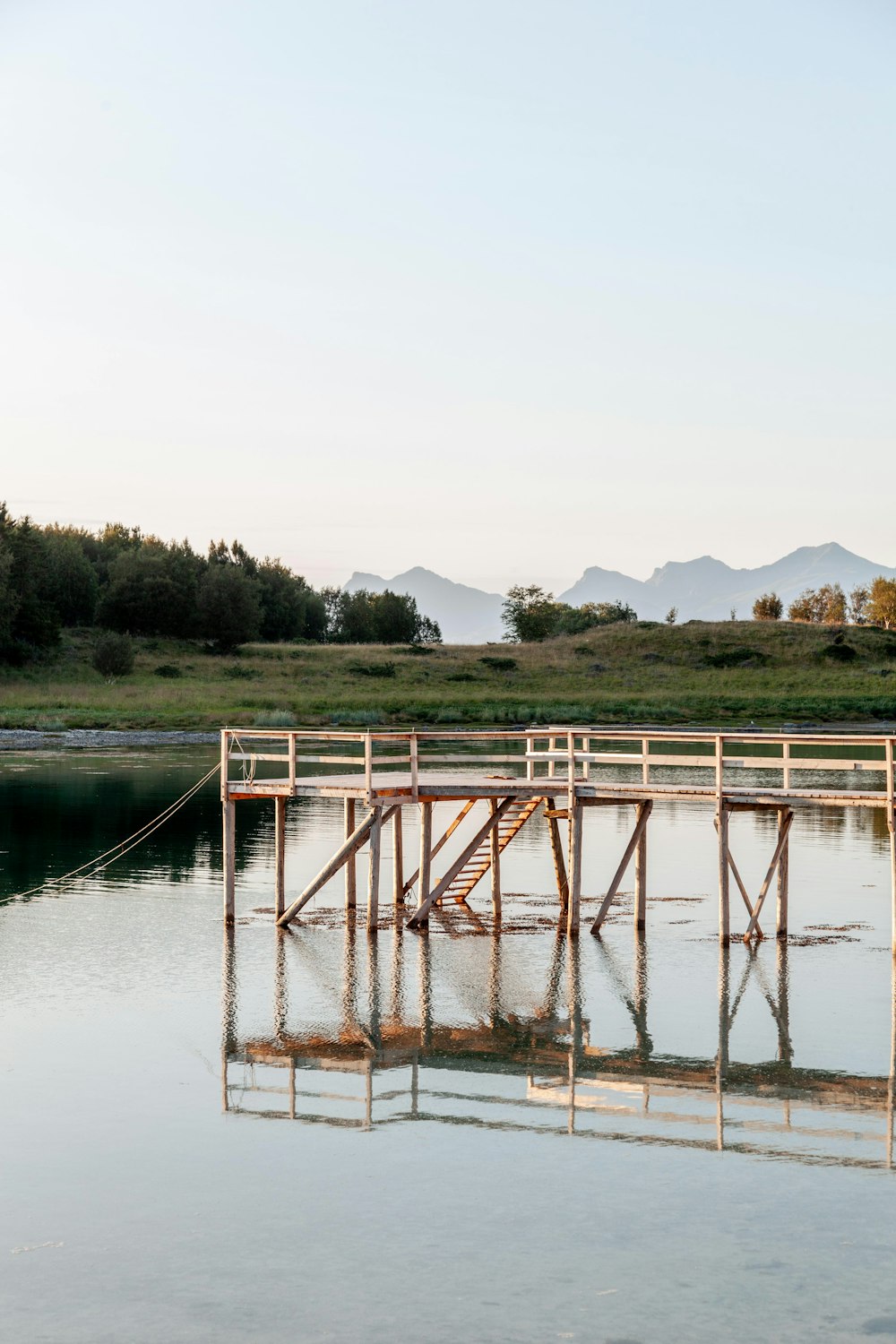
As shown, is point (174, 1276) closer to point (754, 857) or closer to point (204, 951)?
point (204, 951)

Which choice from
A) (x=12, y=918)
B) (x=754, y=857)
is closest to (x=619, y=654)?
(x=754, y=857)

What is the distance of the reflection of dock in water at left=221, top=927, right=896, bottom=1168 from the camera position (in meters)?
13.0

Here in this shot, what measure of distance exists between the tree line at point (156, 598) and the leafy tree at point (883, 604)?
51.2m

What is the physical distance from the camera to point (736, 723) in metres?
74.8

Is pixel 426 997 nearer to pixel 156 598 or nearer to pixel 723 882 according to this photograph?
pixel 723 882

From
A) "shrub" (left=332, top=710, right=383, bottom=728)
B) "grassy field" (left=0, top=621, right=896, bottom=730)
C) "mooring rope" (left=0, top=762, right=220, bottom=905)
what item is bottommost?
"mooring rope" (left=0, top=762, right=220, bottom=905)

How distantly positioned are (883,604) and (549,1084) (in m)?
151

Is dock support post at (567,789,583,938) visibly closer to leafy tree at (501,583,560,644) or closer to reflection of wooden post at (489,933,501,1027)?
reflection of wooden post at (489,933,501,1027)

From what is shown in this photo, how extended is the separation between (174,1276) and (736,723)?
66893 millimetres

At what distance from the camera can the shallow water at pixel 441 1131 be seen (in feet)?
31.7

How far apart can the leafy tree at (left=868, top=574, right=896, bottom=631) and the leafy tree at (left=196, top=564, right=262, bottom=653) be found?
245ft

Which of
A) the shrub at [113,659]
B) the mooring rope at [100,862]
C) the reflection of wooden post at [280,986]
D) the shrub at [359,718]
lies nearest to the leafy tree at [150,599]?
the shrub at [113,659]

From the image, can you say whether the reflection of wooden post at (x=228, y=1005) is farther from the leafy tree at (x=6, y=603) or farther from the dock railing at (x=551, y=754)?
the leafy tree at (x=6, y=603)

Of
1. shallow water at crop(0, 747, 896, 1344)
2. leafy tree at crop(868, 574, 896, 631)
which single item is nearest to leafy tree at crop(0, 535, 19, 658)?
shallow water at crop(0, 747, 896, 1344)
